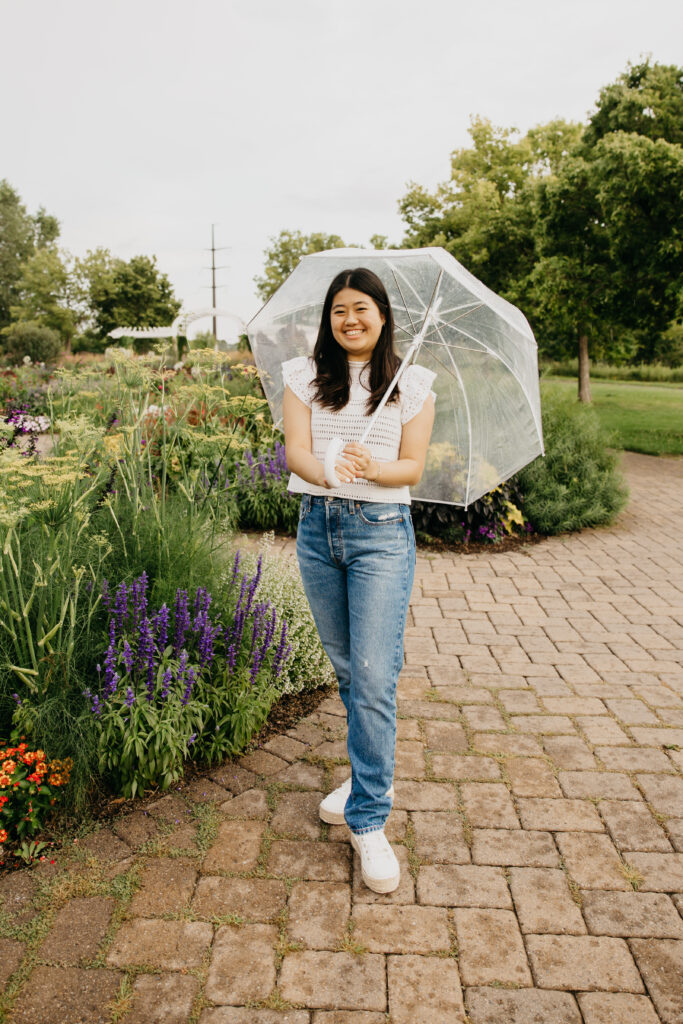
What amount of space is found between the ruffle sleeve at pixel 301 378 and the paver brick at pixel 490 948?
1701 millimetres

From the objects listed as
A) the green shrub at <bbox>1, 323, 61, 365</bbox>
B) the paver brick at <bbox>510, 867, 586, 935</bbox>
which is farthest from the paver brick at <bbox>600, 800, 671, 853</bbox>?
the green shrub at <bbox>1, 323, 61, 365</bbox>

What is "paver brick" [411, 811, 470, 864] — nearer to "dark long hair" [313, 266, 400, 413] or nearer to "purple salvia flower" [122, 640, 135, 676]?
"purple salvia flower" [122, 640, 135, 676]

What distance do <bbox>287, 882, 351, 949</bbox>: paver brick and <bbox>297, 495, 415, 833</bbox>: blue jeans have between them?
22 centimetres

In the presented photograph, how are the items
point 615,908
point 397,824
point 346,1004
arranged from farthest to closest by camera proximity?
point 397,824
point 615,908
point 346,1004

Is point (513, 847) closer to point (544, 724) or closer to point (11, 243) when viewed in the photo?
point (544, 724)

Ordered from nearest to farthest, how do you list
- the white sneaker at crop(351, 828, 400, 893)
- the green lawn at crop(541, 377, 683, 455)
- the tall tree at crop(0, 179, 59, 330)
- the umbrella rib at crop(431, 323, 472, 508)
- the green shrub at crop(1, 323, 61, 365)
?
the white sneaker at crop(351, 828, 400, 893) < the umbrella rib at crop(431, 323, 472, 508) < the green lawn at crop(541, 377, 683, 455) < the green shrub at crop(1, 323, 61, 365) < the tall tree at crop(0, 179, 59, 330)

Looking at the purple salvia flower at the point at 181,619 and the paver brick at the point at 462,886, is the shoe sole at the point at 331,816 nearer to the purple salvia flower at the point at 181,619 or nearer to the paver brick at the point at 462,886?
the paver brick at the point at 462,886

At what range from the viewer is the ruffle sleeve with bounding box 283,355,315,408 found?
92.7 inches

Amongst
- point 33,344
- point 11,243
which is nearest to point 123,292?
point 11,243

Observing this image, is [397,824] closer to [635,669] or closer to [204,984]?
[204,984]

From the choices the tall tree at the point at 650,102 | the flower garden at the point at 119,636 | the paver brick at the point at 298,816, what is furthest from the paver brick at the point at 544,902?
the tall tree at the point at 650,102

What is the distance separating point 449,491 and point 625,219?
10.4 metres

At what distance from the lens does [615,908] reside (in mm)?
2293

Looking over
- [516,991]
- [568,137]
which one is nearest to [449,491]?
[516,991]
